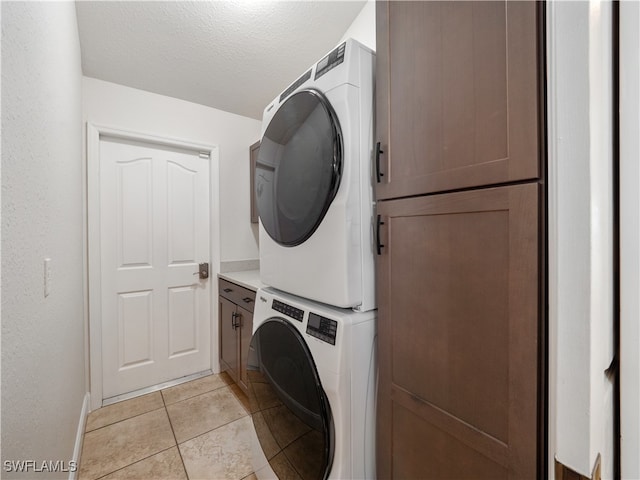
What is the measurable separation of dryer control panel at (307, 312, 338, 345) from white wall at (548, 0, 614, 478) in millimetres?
571

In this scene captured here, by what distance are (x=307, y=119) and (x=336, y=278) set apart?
0.60m

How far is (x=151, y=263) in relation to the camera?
93.7 inches

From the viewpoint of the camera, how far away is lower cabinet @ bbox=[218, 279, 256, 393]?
1.97m

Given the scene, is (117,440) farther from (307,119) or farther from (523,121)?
(523,121)

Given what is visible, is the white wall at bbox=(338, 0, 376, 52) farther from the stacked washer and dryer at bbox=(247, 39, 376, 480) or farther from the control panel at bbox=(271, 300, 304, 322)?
the control panel at bbox=(271, 300, 304, 322)

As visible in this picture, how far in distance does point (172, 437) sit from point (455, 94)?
2.34 meters

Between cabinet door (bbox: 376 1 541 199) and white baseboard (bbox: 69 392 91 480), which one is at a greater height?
cabinet door (bbox: 376 1 541 199)

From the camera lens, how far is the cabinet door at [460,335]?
0.58m

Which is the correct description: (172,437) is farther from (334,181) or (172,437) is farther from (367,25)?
(367,25)

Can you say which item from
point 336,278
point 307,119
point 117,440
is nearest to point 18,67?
point 307,119

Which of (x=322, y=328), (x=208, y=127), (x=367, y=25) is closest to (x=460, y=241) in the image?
(x=322, y=328)
